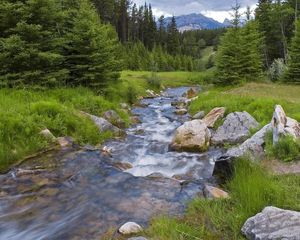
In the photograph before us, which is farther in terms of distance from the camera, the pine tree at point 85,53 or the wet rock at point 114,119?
the pine tree at point 85,53

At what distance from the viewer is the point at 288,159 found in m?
8.94

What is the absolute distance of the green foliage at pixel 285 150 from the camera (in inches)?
356

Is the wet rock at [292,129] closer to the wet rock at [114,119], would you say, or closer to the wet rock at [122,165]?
the wet rock at [122,165]

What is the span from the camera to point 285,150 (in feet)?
30.5

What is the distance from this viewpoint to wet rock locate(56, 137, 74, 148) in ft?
38.8

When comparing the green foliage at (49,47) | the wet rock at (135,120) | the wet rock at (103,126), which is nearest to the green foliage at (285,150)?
the wet rock at (103,126)

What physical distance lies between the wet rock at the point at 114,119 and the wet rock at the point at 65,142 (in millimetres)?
4028

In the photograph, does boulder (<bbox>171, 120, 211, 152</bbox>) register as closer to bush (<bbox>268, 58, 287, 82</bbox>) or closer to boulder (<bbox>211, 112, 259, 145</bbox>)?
boulder (<bbox>211, 112, 259, 145</bbox>)

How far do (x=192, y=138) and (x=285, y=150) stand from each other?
4.30 m

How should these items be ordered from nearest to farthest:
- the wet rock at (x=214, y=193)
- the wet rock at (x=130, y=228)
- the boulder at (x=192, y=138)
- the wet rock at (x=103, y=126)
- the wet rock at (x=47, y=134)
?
the wet rock at (x=130, y=228)
the wet rock at (x=214, y=193)
the wet rock at (x=47, y=134)
the boulder at (x=192, y=138)
the wet rock at (x=103, y=126)

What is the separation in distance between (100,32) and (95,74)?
3134 mm

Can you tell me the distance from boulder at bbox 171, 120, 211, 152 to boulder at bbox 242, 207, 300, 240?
743cm

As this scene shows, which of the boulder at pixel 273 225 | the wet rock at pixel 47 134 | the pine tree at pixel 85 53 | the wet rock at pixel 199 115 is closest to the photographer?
the boulder at pixel 273 225

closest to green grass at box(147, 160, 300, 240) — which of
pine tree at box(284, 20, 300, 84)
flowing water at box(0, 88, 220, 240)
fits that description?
flowing water at box(0, 88, 220, 240)
